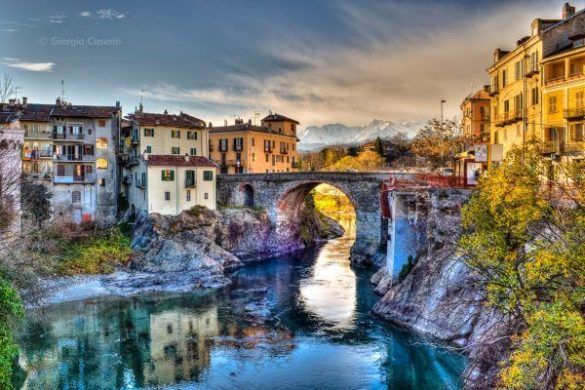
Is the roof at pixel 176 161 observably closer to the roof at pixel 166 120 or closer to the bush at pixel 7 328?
the roof at pixel 166 120

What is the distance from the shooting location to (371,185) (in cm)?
5188

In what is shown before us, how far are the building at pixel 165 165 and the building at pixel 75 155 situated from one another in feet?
7.69

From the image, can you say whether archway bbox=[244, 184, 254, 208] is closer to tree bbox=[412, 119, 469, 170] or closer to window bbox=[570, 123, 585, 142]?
tree bbox=[412, 119, 469, 170]

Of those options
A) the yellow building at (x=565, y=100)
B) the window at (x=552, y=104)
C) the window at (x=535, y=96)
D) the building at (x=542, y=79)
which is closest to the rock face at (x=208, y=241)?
the building at (x=542, y=79)

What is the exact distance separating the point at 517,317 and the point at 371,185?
3589cm

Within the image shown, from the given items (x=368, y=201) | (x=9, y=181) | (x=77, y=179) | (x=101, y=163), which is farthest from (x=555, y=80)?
(x=77, y=179)

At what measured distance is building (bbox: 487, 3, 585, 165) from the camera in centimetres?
3476

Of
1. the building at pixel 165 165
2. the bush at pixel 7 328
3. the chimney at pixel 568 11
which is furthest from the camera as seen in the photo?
the building at pixel 165 165

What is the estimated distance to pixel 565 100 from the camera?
3431 centimetres

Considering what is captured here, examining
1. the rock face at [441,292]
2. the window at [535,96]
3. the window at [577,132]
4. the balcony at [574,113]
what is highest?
the window at [535,96]

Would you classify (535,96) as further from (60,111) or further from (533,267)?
(60,111)

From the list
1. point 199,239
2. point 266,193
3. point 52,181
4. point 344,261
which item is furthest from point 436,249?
point 52,181

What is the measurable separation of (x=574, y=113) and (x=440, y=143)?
2370 centimetres

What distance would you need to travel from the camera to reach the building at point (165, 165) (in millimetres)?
53344
